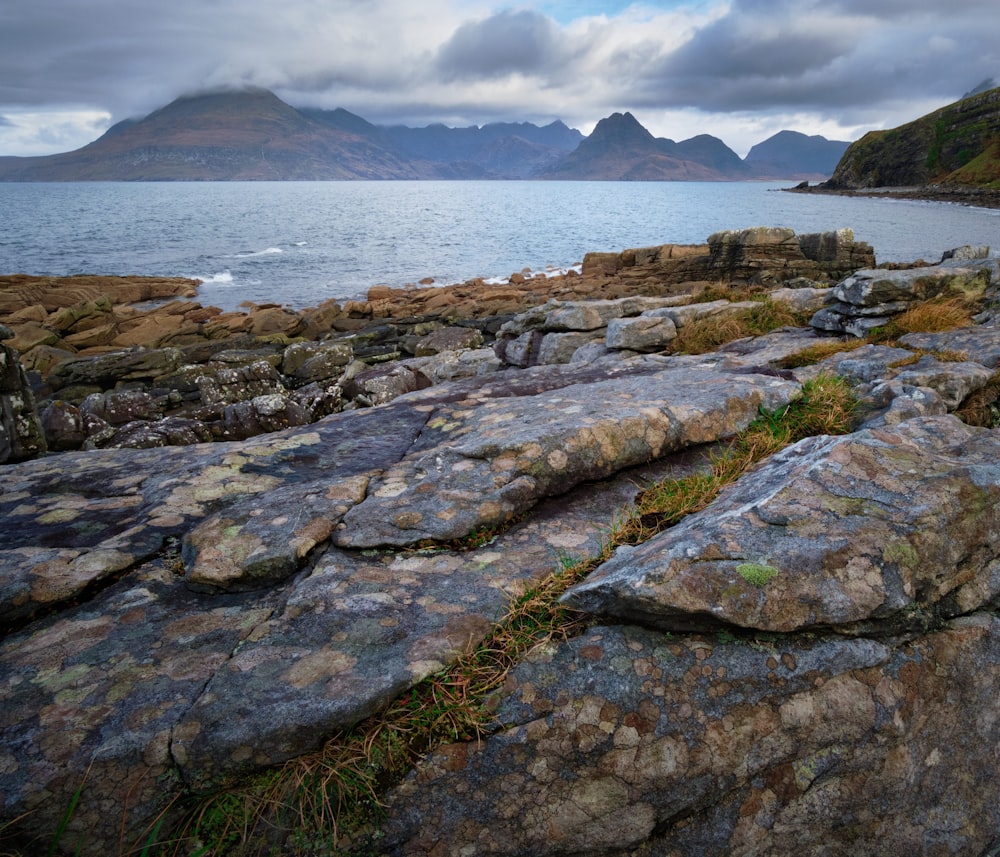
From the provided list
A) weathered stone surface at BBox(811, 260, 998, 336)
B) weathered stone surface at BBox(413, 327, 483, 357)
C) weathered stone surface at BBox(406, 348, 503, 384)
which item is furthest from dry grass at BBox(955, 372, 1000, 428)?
weathered stone surface at BBox(413, 327, 483, 357)

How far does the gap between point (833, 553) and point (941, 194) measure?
163m

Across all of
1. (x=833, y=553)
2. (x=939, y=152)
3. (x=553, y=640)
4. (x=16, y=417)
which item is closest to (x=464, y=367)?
(x=16, y=417)

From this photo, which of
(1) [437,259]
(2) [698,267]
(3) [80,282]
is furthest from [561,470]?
(1) [437,259]

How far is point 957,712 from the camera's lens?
3.16m

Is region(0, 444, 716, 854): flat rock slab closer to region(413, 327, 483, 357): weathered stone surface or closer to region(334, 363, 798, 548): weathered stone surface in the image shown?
region(334, 363, 798, 548): weathered stone surface

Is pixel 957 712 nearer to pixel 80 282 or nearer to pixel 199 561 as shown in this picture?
pixel 199 561

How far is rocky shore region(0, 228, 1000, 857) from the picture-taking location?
282 cm

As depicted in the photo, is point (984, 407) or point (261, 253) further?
point (261, 253)

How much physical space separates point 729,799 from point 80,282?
161ft

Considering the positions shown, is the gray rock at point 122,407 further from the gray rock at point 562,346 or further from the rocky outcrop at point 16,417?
the gray rock at point 562,346

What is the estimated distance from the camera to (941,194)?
12850cm

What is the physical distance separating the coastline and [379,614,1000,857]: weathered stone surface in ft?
421

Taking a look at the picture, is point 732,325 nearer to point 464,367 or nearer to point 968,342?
point 968,342

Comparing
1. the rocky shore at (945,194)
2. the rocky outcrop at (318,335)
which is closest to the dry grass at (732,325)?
the rocky outcrop at (318,335)
